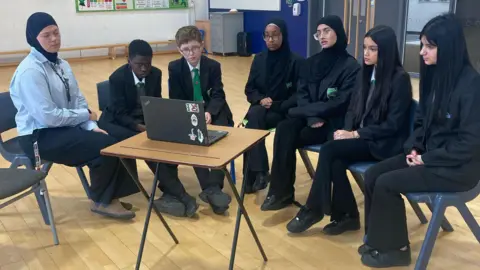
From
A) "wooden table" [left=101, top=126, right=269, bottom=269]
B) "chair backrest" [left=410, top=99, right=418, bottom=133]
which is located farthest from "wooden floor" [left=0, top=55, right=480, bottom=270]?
"chair backrest" [left=410, top=99, right=418, bottom=133]

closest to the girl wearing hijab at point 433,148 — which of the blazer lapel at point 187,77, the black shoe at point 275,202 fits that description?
the black shoe at point 275,202

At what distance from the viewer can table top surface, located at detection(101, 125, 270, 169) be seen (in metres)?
2.00

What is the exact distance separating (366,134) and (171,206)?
126cm

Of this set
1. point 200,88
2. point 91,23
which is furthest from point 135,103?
point 91,23

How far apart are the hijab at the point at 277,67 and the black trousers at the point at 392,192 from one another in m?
1.15

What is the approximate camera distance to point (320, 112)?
9.59ft

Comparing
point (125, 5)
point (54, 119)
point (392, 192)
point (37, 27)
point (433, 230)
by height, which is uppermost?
point (125, 5)

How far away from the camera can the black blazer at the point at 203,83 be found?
10.6ft

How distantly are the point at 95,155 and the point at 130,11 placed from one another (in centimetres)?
782

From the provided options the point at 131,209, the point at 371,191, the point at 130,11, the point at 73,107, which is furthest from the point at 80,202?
the point at 130,11

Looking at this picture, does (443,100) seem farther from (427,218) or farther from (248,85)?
(248,85)

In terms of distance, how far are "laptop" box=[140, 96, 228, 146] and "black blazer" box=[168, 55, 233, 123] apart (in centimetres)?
94

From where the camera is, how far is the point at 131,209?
3.11 meters

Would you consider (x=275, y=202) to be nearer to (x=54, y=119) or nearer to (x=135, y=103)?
(x=135, y=103)
